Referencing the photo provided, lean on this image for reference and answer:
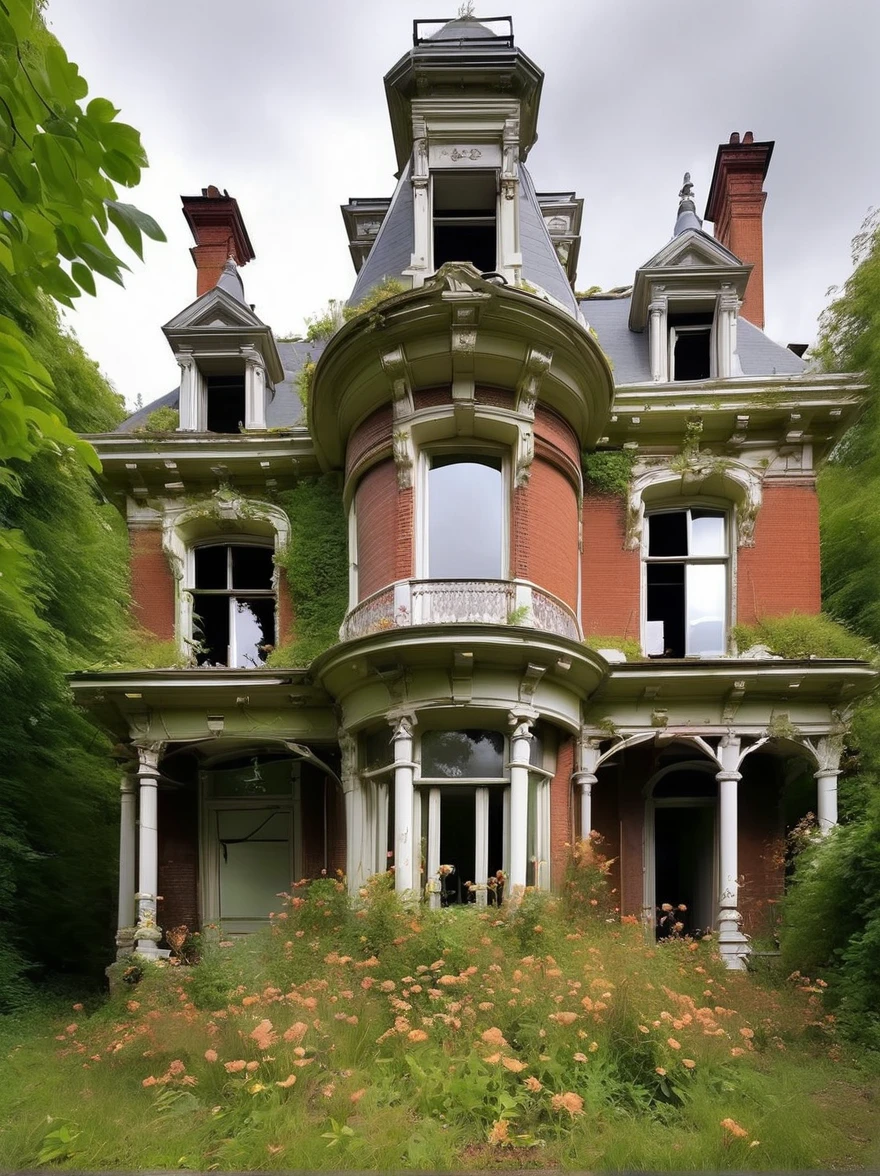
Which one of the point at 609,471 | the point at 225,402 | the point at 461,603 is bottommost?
the point at 461,603

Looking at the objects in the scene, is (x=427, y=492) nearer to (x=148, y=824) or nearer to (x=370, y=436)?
(x=370, y=436)

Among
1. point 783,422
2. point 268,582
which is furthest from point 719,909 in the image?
point 268,582

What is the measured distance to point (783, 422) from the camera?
535 inches

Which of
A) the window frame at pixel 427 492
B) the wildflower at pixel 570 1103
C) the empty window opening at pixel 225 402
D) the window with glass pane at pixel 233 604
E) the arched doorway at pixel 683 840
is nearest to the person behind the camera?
the wildflower at pixel 570 1103

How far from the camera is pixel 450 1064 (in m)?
6.74

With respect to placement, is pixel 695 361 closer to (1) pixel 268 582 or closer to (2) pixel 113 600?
(1) pixel 268 582

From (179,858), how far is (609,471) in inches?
347

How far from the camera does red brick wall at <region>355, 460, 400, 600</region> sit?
11977 millimetres

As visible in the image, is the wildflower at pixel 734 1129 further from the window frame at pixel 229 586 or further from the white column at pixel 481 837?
the window frame at pixel 229 586

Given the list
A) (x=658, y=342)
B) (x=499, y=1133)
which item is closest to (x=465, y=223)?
(x=658, y=342)

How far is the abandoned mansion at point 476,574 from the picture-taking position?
36.5 ft

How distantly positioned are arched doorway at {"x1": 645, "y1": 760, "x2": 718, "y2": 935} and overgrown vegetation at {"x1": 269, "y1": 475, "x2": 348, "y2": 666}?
5.40 m

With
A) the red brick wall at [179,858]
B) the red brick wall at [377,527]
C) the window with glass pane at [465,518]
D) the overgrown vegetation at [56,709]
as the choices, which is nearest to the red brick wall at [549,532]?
the window with glass pane at [465,518]

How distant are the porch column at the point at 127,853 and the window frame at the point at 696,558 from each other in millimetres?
7823
